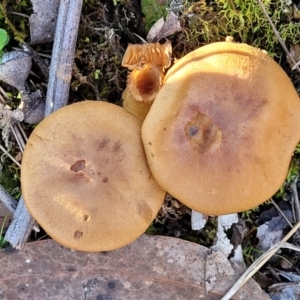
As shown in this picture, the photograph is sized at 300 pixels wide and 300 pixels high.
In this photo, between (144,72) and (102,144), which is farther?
(144,72)

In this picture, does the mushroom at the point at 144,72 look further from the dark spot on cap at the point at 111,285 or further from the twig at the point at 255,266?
the twig at the point at 255,266

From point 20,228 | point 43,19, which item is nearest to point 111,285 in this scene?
point 20,228

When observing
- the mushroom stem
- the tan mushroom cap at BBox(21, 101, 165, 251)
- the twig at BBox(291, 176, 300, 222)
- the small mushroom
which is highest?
the small mushroom

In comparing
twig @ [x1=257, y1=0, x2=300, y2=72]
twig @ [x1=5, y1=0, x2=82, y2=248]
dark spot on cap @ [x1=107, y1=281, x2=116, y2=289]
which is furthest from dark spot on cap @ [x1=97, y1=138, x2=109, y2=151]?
twig @ [x1=257, y1=0, x2=300, y2=72]

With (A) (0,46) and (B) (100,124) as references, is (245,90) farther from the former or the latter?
(A) (0,46)

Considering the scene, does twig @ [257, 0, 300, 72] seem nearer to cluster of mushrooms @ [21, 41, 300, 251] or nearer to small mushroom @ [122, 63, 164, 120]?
cluster of mushrooms @ [21, 41, 300, 251]

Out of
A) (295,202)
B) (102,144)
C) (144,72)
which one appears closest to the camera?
(102,144)

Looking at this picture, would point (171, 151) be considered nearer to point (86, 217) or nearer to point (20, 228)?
point (86, 217)
